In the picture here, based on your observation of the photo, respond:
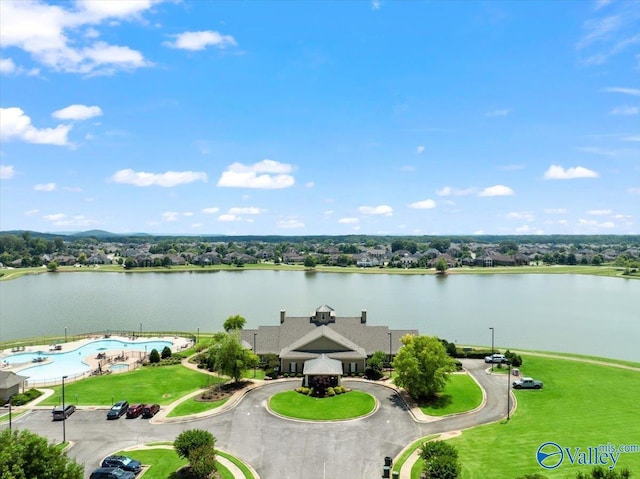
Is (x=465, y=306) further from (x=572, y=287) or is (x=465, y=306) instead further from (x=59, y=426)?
(x=59, y=426)

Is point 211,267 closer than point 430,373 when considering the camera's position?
No

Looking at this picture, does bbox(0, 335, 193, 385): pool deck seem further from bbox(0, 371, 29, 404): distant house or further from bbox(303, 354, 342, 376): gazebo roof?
bbox(303, 354, 342, 376): gazebo roof

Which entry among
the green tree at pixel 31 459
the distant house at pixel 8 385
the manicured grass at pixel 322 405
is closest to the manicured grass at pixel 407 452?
the manicured grass at pixel 322 405

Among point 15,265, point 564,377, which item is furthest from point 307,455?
point 15,265

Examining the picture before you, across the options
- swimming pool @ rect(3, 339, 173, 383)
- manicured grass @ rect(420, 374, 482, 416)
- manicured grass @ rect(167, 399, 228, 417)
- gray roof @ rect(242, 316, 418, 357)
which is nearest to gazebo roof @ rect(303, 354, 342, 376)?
gray roof @ rect(242, 316, 418, 357)

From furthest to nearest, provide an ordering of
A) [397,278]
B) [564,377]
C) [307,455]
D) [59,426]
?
[397,278], [564,377], [59,426], [307,455]

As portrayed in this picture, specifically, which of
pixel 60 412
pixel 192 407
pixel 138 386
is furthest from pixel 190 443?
pixel 138 386

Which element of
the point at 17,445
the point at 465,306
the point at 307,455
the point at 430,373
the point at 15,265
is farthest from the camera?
the point at 15,265
